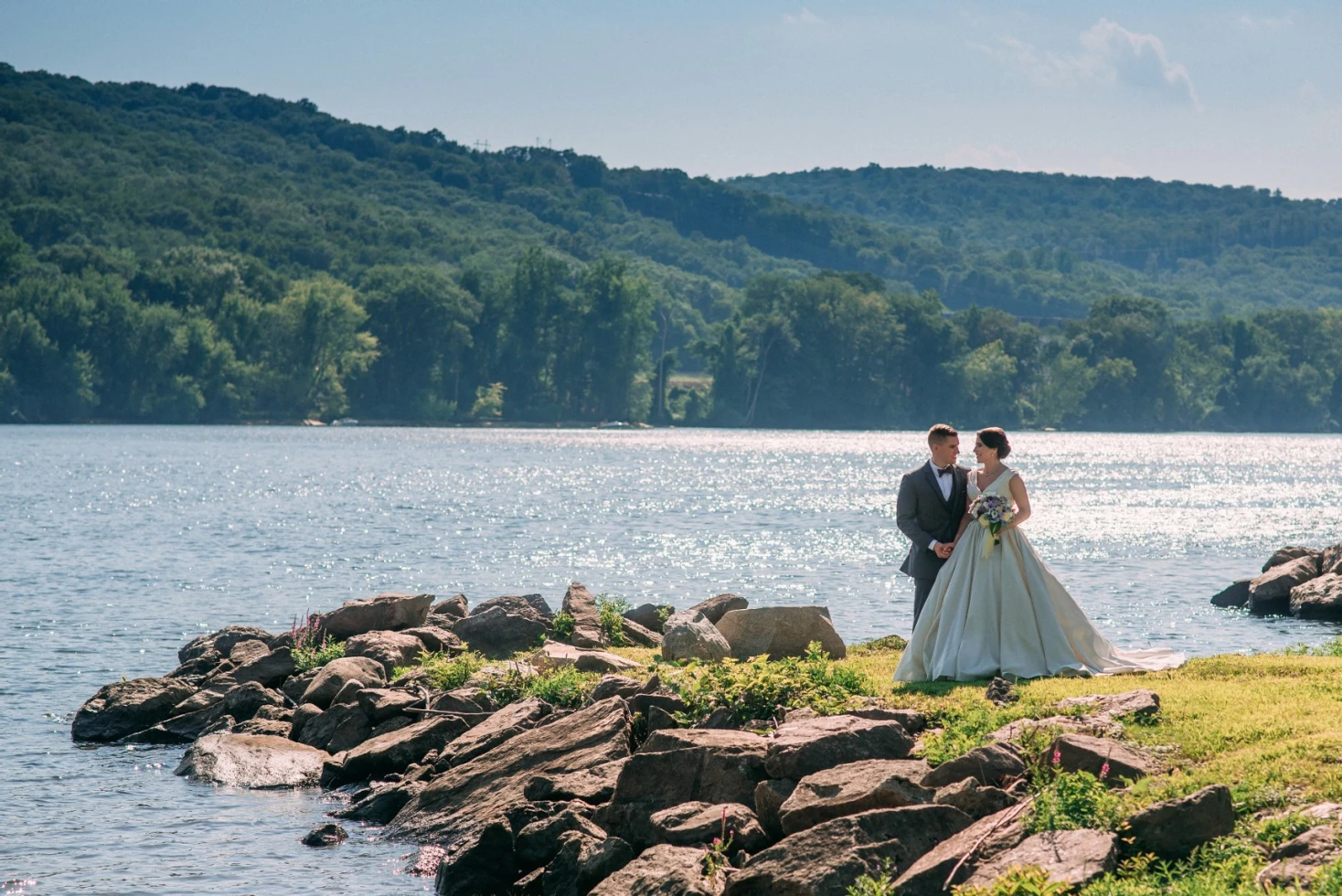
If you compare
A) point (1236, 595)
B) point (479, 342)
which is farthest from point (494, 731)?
point (479, 342)

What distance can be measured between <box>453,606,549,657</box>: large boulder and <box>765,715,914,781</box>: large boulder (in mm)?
8048

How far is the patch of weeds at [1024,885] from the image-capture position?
837 cm

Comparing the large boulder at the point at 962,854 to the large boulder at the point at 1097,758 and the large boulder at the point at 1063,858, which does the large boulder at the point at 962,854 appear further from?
the large boulder at the point at 1097,758

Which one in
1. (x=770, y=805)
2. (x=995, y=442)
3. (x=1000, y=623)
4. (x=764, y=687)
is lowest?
(x=770, y=805)

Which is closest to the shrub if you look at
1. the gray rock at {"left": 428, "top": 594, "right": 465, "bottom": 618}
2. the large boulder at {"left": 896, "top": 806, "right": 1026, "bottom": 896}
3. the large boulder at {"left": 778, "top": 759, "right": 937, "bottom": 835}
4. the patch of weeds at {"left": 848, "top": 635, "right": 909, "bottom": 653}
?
the gray rock at {"left": 428, "top": 594, "right": 465, "bottom": 618}

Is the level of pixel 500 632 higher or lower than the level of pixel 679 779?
lower

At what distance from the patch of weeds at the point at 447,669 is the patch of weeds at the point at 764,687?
12.8 ft

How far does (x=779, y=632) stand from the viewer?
16.5 meters

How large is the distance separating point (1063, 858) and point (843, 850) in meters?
1.46

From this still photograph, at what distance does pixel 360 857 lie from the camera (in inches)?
513

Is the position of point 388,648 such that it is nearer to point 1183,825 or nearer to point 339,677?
point 339,677

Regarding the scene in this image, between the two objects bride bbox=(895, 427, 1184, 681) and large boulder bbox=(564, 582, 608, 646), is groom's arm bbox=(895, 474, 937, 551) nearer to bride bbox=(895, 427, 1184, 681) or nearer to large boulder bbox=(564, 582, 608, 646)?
bride bbox=(895, 427, 1184, 681)

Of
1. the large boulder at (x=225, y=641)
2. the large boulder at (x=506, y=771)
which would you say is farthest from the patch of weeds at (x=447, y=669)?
the large boulder at (x=225, y=641)

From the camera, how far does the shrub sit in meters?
17.1
